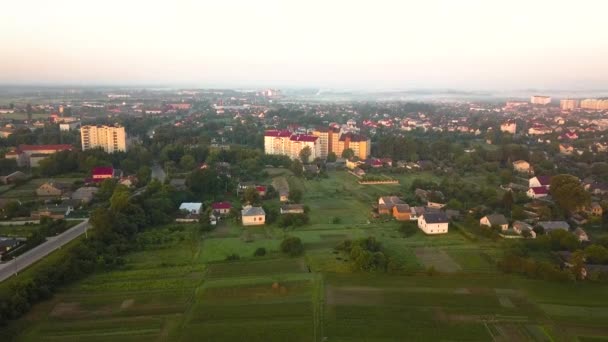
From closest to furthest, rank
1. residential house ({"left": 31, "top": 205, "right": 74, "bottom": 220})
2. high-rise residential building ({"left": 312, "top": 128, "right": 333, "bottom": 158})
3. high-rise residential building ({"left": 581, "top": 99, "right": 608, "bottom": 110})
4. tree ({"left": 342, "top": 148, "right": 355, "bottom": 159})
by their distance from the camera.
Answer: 1. residential house ({"left": 31, "top": 205, "right": 74, "bottom": 220})
2. tree ({"left": 342, "top": 148, "right": 355, "bottom": 159})
3. high-rise residential building ({"left": 312, "top": 128, "right": 333, "bottom": 158})
4. high-rise residential building ({"left": 581, "top": 99, "right": 608, "bottom": 110})

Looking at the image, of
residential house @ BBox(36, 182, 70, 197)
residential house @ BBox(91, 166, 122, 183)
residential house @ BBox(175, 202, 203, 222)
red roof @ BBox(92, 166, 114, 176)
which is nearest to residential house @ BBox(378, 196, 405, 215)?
residential house @ BBox(175, 202, 203, 222)

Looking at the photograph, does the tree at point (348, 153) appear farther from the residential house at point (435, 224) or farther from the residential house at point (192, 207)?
the residential house at point (435, 224)

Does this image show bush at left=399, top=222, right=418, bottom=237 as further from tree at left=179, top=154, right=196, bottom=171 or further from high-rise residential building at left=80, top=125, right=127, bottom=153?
high-rise residential building at left=80, top=125, right=127, bottom=153

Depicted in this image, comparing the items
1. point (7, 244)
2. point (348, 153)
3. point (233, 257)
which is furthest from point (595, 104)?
point (7, 244)

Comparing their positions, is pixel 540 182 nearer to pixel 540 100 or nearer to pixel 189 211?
pixel 189 211

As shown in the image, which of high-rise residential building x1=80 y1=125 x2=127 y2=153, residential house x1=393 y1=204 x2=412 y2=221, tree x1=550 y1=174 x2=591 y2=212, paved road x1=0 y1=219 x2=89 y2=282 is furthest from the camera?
high-rise residential building x1=80 y1=125 x2=127 y2=153

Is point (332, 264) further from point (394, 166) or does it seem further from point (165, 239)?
point (394, 166)
